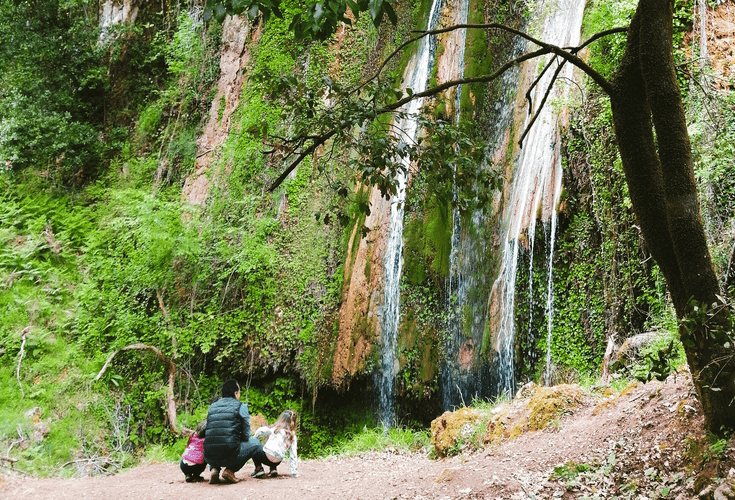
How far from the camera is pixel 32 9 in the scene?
16266mm

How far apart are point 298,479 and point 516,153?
6.30 meters

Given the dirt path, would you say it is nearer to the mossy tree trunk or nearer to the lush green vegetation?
the mossy tree trunk

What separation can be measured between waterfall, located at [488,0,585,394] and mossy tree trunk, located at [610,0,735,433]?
4659 millimetres

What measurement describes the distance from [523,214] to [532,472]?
5140 mm

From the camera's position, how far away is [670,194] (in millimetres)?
3793

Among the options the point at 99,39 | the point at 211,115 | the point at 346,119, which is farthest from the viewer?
the point at 99,39

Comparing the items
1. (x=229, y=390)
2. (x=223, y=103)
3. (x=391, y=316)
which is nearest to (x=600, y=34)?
(x=229, y=390)

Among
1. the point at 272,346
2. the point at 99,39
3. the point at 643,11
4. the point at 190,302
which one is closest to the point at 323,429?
the point at 272,346

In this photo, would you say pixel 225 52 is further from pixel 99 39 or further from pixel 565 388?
pixel 565 388

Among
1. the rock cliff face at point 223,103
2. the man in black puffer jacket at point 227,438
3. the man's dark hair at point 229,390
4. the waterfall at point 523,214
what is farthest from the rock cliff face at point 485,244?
the rock cliff face at point 223,103

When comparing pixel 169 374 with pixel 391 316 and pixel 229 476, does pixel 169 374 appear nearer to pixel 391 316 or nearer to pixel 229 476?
pixel 391 316

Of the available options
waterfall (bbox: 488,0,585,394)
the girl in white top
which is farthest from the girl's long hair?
waterfall (bbox: 488,0,585,394)

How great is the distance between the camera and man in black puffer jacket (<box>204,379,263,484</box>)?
5992 millimetres

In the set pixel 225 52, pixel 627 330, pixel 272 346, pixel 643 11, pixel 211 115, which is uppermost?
pixel 225 52
